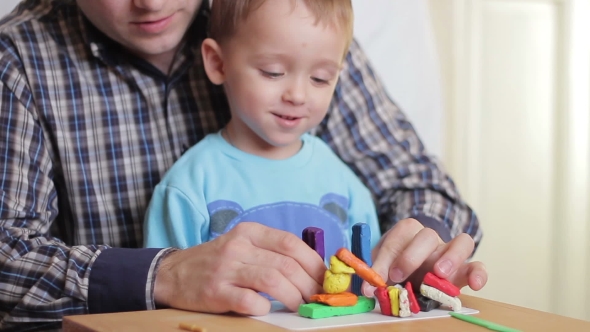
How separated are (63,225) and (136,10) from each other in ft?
1.44

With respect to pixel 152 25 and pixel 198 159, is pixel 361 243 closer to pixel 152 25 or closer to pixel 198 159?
pixel 198 159

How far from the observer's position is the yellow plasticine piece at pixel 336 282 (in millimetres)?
1025

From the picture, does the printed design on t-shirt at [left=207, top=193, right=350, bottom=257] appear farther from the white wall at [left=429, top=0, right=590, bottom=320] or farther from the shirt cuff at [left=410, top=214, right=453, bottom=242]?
the white wall at [left=429, top=0, right=590, bottom=320]

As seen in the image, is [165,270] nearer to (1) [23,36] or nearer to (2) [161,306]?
(2) [161,306]

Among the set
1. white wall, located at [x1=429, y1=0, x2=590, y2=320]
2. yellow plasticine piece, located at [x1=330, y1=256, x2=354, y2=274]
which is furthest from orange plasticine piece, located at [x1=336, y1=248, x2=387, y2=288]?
white wall, located at [x1=429, y1=0, x2=590, y2=320]

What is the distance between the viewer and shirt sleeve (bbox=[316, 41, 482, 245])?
1.63 meters

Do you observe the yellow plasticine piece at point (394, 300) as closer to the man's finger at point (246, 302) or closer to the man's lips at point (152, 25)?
the man's finger at point (246, 302)

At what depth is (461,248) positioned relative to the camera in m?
1.17

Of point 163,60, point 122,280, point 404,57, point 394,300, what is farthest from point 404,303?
point 404,57

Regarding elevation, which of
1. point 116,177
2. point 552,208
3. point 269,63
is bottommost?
point 552,208

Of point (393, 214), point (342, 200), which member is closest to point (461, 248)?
point (342, 200)

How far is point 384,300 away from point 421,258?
144 mm

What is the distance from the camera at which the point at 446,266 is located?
1129mm

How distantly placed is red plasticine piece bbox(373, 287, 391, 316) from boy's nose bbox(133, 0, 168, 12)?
66 centimetres
